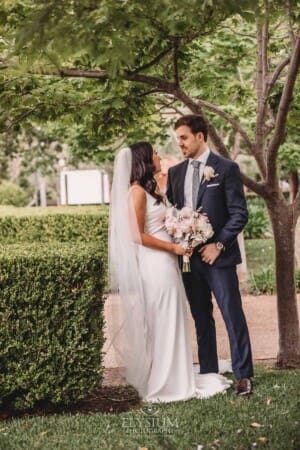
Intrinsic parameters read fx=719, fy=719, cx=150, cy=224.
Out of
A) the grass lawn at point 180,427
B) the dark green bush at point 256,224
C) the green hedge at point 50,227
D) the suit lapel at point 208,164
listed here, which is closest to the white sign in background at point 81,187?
the green hedge at point 50,227

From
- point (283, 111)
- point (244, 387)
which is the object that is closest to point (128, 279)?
point (244, 387)

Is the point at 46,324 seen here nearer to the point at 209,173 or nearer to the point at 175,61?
the point at 209,173

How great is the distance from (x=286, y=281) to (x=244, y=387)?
142 centimetres

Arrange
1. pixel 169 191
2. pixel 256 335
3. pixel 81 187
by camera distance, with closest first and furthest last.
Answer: pixel 169 191 < pixel 256 335 < pixel 81 187

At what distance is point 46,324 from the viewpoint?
5305mm

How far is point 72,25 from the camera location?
141 inches

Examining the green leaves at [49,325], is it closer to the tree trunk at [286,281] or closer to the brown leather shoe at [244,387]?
the brown leather shoe at [244,387]

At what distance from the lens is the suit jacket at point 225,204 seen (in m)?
5.62

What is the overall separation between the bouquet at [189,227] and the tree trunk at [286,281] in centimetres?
135

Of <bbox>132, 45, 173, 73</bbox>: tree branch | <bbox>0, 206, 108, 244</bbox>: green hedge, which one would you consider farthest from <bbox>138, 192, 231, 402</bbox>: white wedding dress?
<bbox>0, 206, 108, 244</bbox>: green hedge

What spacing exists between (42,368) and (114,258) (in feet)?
3.30

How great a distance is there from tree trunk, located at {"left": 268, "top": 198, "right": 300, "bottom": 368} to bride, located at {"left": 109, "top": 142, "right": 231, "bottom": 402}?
4.06 feet

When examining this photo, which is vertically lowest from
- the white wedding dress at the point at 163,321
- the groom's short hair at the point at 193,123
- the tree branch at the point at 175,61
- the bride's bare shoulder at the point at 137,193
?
the white wedding dress at the point at 163,321

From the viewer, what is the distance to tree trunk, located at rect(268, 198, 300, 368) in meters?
6.69
